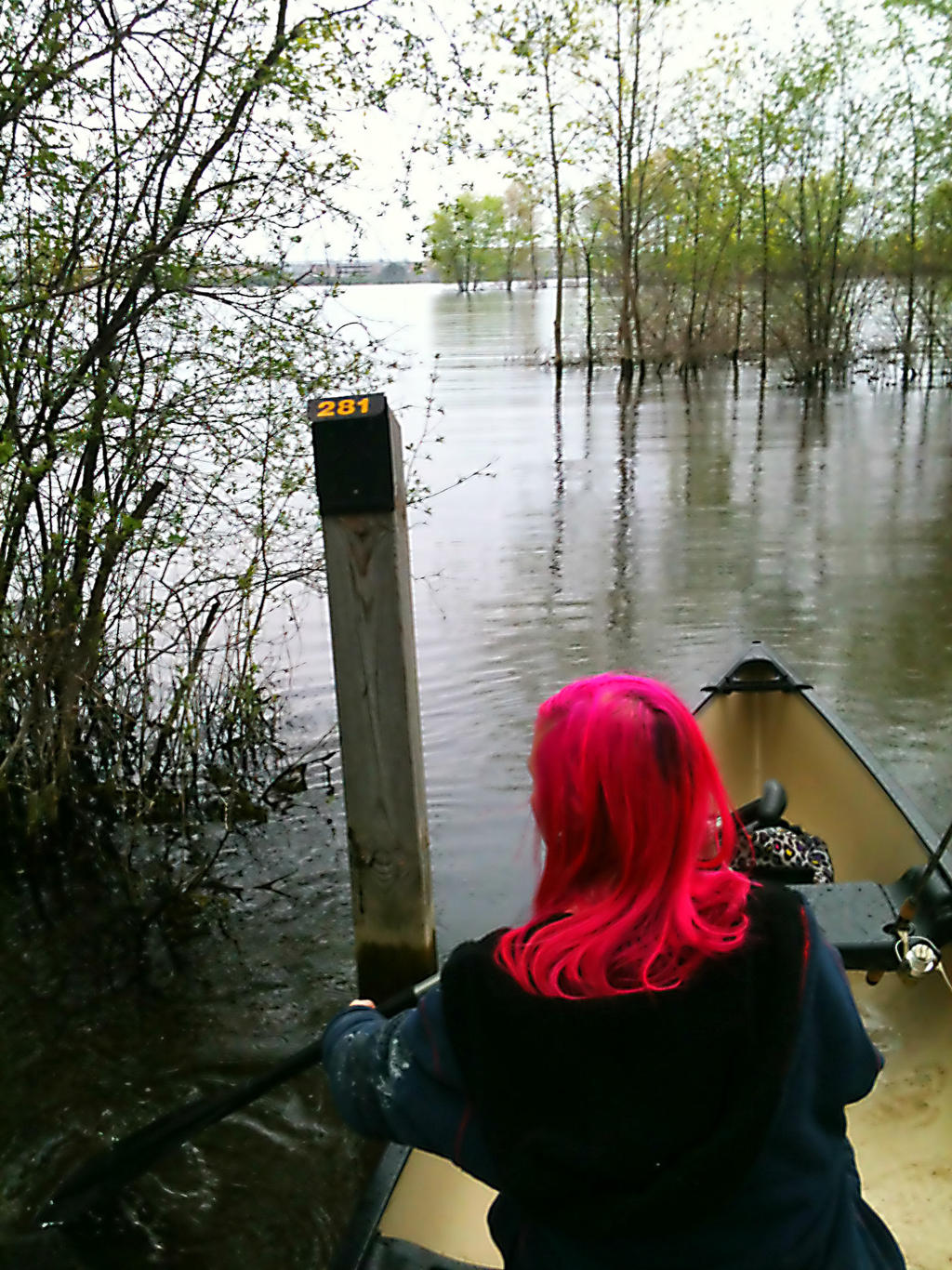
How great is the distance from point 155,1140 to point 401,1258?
1.21 meters

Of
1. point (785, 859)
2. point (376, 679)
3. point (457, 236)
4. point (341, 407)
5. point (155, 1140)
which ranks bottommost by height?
point (155, 1140)

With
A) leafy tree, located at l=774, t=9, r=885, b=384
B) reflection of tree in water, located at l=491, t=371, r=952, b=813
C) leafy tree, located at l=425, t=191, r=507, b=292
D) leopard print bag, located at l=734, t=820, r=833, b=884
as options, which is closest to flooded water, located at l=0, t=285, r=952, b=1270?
reflection of tree in water, located at l=491, t=371, r=952, b=813

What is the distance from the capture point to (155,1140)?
3.03 m

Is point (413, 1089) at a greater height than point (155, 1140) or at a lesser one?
greater

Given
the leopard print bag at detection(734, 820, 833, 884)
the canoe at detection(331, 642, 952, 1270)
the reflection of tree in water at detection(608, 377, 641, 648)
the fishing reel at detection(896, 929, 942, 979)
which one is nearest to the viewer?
the canoe at detection(331, 642, 952, 1270)

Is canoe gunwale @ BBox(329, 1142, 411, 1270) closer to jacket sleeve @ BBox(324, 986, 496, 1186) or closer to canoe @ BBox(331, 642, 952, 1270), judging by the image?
canoe @ BBox(331, 642, 952, 1270)

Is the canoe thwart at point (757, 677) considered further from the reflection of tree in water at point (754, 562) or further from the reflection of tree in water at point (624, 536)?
the reflection of tree in water at point (624, 536)

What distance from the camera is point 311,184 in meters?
4.75

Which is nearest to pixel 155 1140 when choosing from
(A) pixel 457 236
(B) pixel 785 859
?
(B) pixel 785 859

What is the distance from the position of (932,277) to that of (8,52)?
24439mm

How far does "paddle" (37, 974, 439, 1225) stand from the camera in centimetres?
264

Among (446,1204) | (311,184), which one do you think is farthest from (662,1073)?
(311,184)

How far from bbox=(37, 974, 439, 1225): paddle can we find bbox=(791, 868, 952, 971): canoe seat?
1048mm

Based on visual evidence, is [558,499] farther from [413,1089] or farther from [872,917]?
[413,1089]
